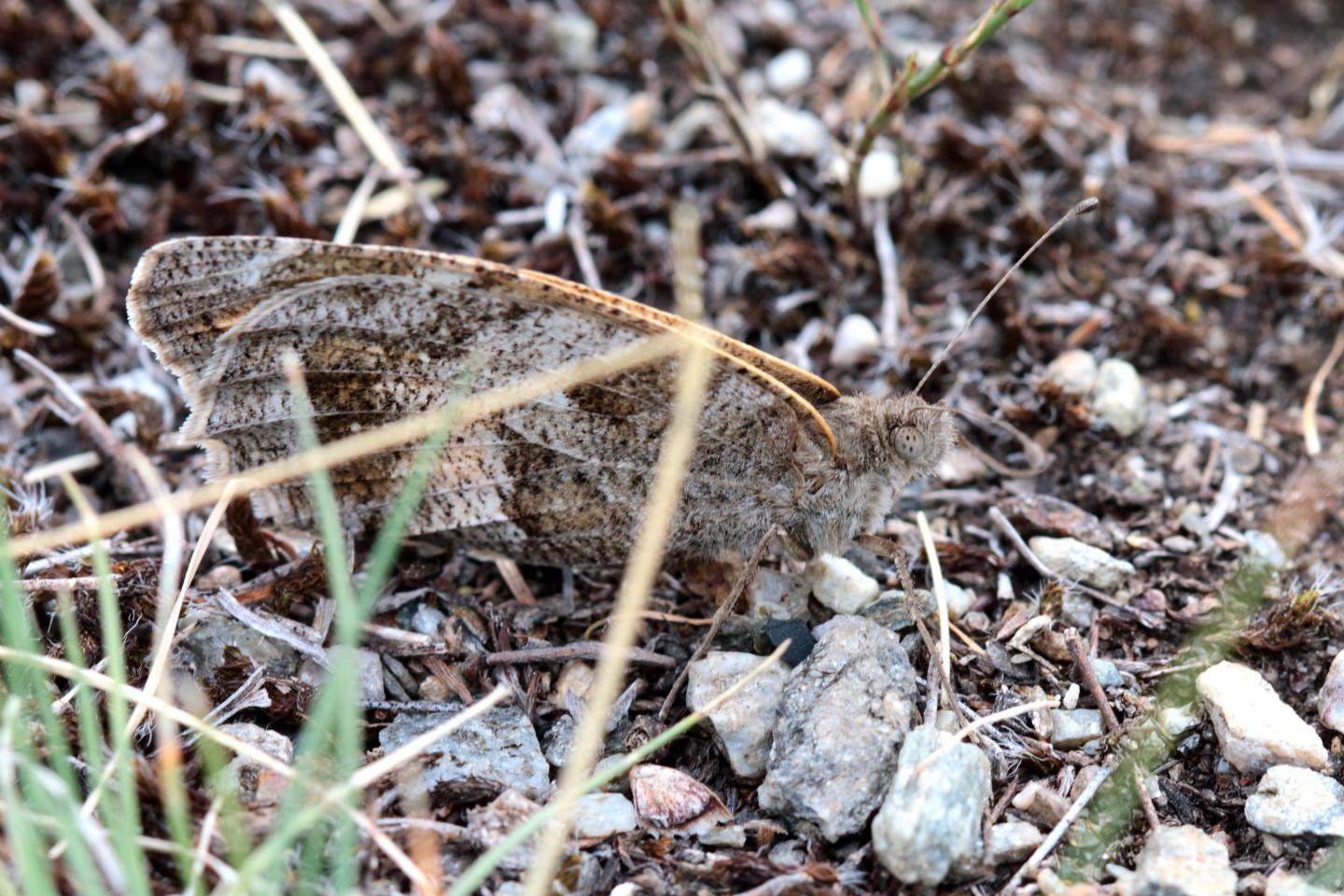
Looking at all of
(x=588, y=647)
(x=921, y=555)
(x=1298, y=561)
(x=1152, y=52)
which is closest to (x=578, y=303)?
(x=588, y=647)

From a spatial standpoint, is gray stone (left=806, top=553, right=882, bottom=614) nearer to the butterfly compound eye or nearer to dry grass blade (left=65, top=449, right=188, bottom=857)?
the butterfly compound eye

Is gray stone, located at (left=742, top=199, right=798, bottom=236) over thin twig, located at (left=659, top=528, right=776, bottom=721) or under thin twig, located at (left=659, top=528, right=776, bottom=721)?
over

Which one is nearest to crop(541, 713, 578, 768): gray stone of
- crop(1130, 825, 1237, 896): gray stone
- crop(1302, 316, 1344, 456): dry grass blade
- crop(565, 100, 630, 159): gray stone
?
crop(1130, 825, 1237, 896): gray stone

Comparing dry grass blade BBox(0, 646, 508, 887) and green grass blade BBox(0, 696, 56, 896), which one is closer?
green grass blade BBox(0, 696, 56, 896)

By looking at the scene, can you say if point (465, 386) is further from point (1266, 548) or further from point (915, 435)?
point (1266, 548)

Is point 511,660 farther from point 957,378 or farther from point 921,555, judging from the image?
point 957,378

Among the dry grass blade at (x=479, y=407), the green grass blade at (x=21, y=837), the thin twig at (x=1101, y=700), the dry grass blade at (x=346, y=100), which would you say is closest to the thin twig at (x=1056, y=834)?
the thin twig at (x=1101, y=700)

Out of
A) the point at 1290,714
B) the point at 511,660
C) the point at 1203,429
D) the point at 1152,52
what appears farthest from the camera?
the point at 1152,52
